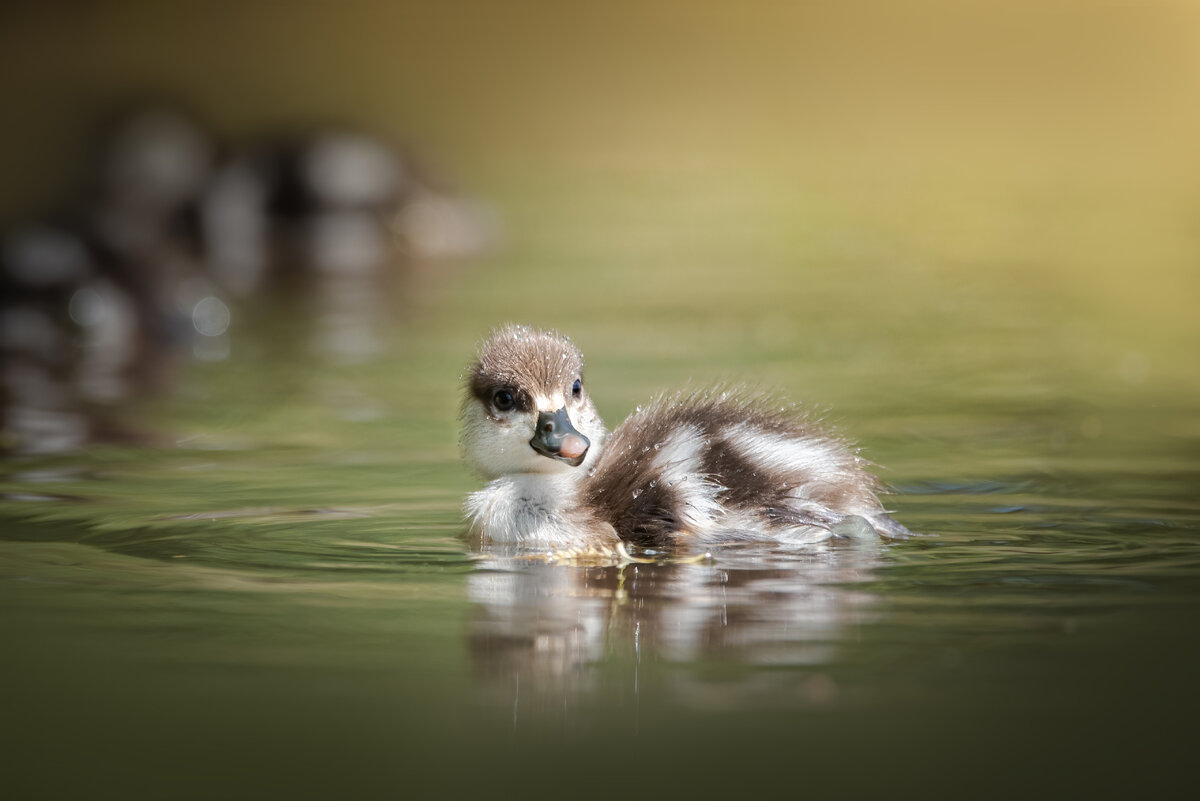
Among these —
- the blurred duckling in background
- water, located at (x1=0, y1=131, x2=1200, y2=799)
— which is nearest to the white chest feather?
water, located at (x1=0, y1=131, x2=1200, y2=799)

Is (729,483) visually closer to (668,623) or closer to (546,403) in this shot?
(546,403)

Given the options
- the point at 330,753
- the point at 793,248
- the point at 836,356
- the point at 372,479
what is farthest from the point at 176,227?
the point at 330,753

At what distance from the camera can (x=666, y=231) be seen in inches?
638

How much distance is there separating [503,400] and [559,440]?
0.31 meters

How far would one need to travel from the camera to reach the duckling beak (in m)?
5.02

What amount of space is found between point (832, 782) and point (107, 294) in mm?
8886

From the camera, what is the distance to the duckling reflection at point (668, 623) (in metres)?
3.72

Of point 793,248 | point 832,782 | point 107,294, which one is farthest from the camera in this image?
point 793,248

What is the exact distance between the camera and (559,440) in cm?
505

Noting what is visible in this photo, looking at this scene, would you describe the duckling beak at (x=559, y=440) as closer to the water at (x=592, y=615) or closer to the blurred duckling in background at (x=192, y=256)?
the water at (x=592, y=615)

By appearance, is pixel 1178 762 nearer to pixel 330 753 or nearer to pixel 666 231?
pixel 330 753

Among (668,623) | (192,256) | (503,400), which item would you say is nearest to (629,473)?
(503,400)

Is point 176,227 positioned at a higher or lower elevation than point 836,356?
higher

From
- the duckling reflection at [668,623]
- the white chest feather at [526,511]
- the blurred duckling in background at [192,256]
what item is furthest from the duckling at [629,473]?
the blurred duckling in background at [192,256]
